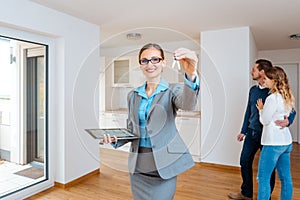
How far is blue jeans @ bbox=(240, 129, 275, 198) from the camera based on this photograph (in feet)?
7.28

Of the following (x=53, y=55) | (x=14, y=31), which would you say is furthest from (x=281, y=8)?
(x=14, y=31)

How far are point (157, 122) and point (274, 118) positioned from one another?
1.26 meters

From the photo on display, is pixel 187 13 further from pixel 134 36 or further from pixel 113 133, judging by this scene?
pixel 113 133

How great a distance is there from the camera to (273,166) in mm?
1853

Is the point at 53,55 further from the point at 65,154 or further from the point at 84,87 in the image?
the point at 84,87

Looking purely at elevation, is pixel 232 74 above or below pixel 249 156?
above

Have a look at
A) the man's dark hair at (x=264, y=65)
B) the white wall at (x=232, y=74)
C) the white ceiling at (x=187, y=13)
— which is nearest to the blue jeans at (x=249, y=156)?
the man's dark hair at (x=264, y=65)

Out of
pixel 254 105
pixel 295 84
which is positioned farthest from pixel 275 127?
pixel 295 84

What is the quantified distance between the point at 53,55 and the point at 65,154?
1.11 m

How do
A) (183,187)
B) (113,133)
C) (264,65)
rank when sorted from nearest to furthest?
(113,133) → (264,65) → (183,187)

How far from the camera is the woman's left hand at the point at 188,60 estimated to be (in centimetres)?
74

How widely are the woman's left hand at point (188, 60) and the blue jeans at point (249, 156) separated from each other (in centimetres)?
168

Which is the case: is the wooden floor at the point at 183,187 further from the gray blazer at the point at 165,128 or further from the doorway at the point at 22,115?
the gray blazer at the point at 165,128

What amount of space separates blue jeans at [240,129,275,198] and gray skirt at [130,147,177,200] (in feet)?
4.49
